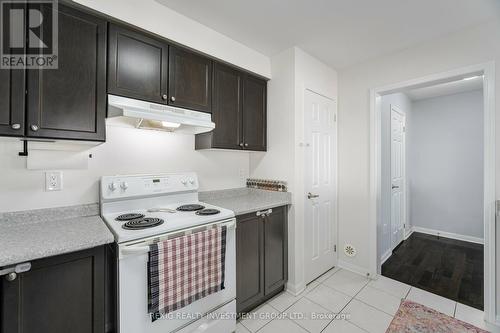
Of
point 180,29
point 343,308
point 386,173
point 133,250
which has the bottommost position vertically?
point 343,308

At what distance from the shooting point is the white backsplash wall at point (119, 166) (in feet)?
4.61

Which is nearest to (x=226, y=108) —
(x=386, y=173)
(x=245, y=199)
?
(x=245, y=199)

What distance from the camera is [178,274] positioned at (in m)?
1.39

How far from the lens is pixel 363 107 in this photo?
2.65 metres

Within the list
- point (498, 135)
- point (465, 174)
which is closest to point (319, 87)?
point (498, 135)

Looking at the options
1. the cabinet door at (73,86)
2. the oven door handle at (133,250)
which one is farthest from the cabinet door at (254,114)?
the oven door handle at (133,250)

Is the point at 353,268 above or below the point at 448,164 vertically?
below

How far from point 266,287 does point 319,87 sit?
2200mm

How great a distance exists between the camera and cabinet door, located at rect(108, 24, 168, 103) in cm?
152

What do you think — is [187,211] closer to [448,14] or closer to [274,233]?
[274,233]

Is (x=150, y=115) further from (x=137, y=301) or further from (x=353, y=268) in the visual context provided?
(x=353, y=268)

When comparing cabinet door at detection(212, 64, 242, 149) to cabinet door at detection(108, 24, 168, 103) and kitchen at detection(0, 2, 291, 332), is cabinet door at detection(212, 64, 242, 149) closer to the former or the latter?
kitchen at detection(0, 2, 291, 332)

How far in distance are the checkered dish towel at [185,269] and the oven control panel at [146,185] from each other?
2.05ft

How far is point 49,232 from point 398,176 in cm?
414
